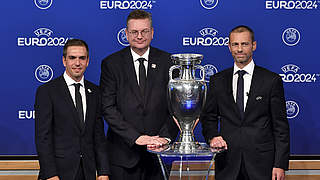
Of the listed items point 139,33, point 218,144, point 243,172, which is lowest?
point 243,172

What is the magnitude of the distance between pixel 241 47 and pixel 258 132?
0.63 meters

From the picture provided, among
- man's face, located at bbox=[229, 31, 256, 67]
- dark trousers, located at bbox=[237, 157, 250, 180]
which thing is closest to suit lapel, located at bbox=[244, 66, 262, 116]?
man's face, located at bbox=[229, 31, 256, 67]

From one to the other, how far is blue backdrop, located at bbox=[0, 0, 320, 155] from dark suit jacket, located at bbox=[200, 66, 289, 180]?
1.19 meters

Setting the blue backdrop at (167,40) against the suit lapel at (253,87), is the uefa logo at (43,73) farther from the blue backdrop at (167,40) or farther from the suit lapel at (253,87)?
the suit lapel at (253,87)

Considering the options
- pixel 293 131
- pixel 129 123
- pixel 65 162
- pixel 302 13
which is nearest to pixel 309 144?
pixel 293 131

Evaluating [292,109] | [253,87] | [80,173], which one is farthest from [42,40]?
[292,109]

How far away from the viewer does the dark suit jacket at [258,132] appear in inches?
138

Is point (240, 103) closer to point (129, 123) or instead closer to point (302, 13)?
point (129, 123)

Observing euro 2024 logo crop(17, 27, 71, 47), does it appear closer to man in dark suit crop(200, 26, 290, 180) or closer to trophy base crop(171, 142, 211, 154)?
man in dark suit crop(200, 26, 290, 180)

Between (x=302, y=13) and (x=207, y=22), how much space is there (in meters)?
0.90

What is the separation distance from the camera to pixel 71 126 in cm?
339

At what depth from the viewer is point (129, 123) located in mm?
3482

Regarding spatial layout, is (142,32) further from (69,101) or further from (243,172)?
(243,172)

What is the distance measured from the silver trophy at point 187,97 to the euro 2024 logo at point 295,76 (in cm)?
195
